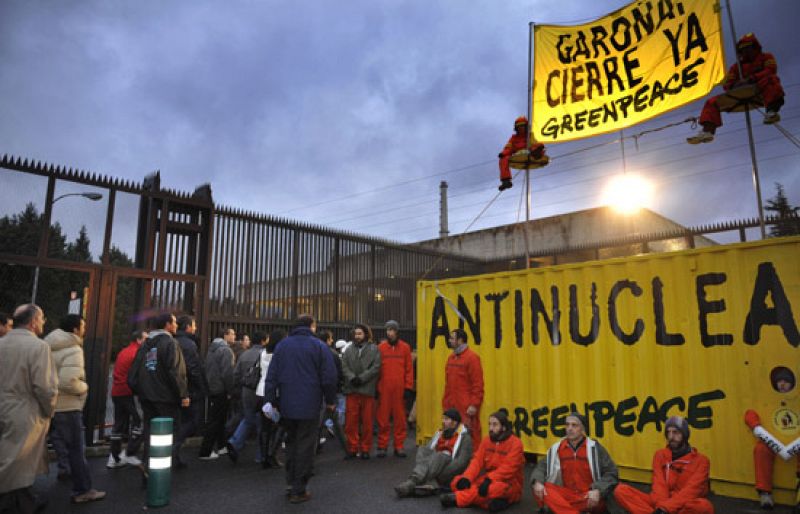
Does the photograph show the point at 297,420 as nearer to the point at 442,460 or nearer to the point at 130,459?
the point at 442,460

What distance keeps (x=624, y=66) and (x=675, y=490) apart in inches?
229

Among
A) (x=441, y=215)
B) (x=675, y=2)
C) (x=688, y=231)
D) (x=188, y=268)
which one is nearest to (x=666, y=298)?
(x=675, y=2)

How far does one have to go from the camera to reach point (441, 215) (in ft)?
116

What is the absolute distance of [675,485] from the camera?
4.84 meters

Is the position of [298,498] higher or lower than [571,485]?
lower

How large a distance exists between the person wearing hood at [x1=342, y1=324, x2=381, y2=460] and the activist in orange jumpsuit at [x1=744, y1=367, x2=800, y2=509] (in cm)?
495

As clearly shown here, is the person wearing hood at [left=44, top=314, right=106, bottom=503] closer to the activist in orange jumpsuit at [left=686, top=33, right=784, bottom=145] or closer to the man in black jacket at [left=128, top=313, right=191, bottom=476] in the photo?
the man in black jacket at [left=128, top=313, right=191, bottom=476]

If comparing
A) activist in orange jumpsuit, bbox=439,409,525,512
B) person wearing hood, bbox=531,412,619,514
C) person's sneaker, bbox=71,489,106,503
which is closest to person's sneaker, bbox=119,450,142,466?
person's sneaker, bbox=71,489,106,503

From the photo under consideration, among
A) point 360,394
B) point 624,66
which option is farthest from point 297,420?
point 624,66

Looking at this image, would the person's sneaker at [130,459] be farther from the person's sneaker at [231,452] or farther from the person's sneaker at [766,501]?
the person's sneaker at [766,501]

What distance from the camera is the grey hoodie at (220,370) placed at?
26.1 feet

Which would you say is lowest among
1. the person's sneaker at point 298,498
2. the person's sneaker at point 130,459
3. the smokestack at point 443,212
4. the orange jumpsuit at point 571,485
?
the person's sneaker at point 298,498

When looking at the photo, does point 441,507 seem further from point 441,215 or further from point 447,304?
point 441,215

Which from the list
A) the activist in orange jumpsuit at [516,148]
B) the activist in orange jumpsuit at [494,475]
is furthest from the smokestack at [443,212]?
the activist in orange jumpsuit at [494,475]
